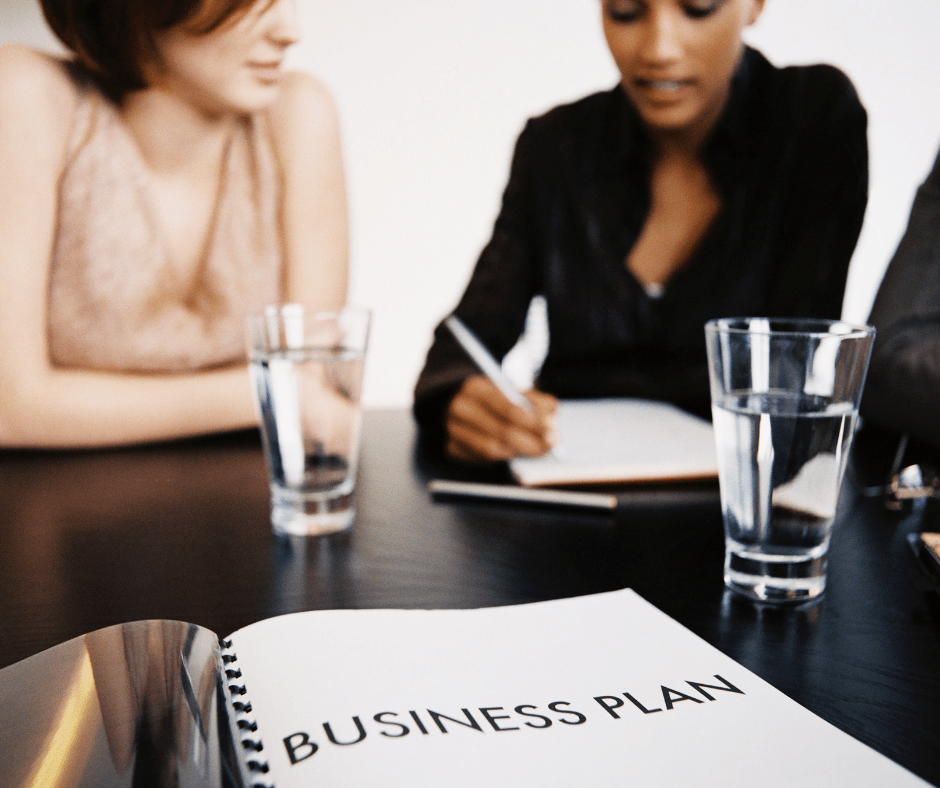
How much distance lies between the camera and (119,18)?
3.63 ft

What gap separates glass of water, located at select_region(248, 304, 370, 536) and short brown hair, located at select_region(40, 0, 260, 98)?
851mm

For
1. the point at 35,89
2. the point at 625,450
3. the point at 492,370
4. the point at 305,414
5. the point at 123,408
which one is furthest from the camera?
the point at 35,89

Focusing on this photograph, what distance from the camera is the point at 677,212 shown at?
4.37 feet

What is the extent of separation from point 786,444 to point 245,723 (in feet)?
0.86

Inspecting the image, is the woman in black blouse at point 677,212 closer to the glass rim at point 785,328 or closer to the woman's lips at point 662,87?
the woman's lips at point 662,87

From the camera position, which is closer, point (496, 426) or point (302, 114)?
point (496, 426)

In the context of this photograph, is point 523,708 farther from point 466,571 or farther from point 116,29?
point 116,29

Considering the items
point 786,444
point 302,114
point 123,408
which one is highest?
point 302,114

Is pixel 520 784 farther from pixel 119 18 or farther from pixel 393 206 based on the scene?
pixel 393 206

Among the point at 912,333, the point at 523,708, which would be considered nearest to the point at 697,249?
the point at 912,333

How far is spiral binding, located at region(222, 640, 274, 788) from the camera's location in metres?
0.21

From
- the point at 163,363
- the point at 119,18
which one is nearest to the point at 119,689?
the point at 163,363

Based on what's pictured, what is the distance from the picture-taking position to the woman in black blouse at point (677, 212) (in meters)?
1.24

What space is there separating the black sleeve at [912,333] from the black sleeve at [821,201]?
0.95 feet
